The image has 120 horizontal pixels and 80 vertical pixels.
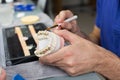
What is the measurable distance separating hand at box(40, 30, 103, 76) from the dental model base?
0.05 ft

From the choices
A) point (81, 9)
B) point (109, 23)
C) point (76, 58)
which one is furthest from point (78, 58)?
point (81, 9)

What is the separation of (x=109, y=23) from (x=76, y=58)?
0.38 m

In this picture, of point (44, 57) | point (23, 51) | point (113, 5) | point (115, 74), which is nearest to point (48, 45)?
point (44, 57)

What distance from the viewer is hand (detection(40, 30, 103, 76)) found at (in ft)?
1.97

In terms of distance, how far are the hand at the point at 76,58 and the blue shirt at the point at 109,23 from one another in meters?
0.27

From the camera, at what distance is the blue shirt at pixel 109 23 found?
2.84ft

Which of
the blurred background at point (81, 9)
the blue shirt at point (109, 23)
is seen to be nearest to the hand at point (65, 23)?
the blue shirt at point (109, 23)

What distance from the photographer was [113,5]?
89 centimetres

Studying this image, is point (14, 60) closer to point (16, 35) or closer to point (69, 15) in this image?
point (16, 35)

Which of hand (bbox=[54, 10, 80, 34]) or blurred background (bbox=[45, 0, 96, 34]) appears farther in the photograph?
blurred background (bbox=[45, 0, 96, 34])

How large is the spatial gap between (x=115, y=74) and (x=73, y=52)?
182 millimetres

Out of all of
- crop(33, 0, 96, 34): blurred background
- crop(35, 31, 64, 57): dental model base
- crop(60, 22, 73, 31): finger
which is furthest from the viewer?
crop(33, 0, 96, 34): blurred background

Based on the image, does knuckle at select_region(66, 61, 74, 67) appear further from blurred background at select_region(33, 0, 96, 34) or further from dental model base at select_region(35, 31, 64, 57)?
blurred background at select_region(33, 0, 96, 34)

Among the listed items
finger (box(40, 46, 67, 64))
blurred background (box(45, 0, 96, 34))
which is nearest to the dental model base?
finger (box(40, 46, 67, 64))
